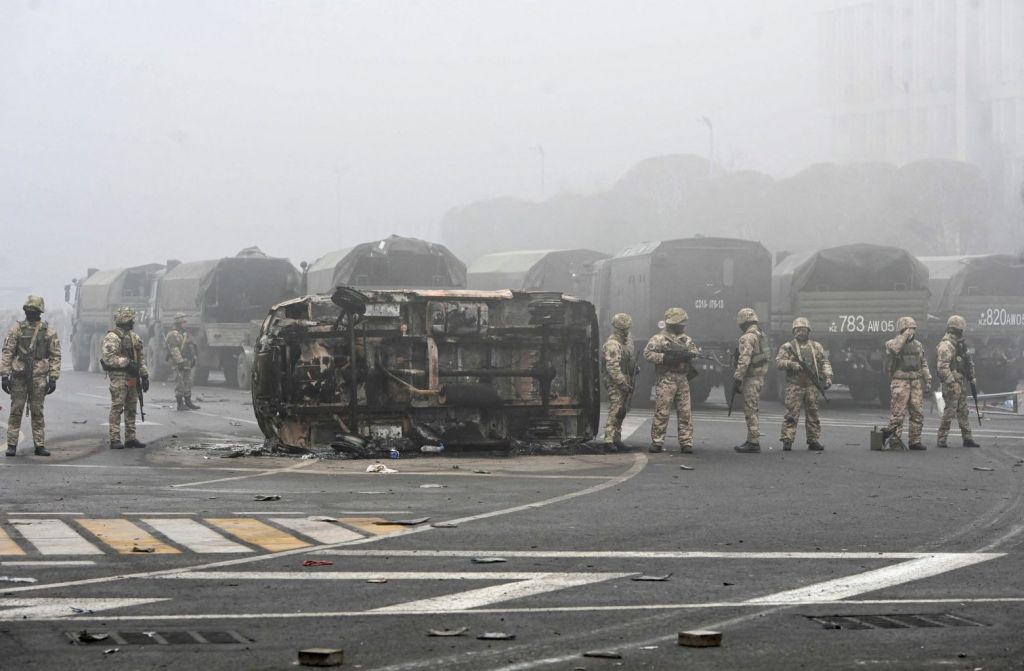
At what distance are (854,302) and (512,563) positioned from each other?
22.6 metres

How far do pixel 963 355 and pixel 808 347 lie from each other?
2176 mm

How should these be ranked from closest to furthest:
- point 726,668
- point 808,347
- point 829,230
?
point 726,668, point 808,347, point 829,230

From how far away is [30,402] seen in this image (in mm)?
18406

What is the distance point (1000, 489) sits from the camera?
14.4 m

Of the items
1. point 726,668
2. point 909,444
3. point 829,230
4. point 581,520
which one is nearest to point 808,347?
point 909,444

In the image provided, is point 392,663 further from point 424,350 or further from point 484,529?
point 424,350

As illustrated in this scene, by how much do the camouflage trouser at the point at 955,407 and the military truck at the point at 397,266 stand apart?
14.6 meters

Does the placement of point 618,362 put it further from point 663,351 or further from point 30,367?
point 30,367

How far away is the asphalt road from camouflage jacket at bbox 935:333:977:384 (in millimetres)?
3137

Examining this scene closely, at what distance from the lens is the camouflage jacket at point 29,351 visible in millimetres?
18297

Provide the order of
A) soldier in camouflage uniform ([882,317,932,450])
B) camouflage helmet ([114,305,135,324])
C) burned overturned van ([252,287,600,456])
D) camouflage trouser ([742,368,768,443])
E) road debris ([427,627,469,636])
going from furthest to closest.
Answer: soldier in camouflage uniform ([882,317,932,450]) < camouflage helmet ([114,305,135,324]) < camouflage trouser ([742,368,768,443]) < burned overturned van ([252,287,600,456]) < road debris ([427,627,469,636])

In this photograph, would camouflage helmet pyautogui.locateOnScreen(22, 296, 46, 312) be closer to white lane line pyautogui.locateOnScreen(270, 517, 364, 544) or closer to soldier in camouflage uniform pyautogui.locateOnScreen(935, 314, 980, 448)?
white lane line pyautogui.locateOnScreen(270, 517, 364, 544)

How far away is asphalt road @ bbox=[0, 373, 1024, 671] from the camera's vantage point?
6863 millimetres

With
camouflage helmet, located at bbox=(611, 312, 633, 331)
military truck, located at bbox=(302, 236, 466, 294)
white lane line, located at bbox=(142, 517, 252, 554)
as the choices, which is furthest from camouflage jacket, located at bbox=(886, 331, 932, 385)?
military truck, located at bbox=(302, 236, 466, 294)
